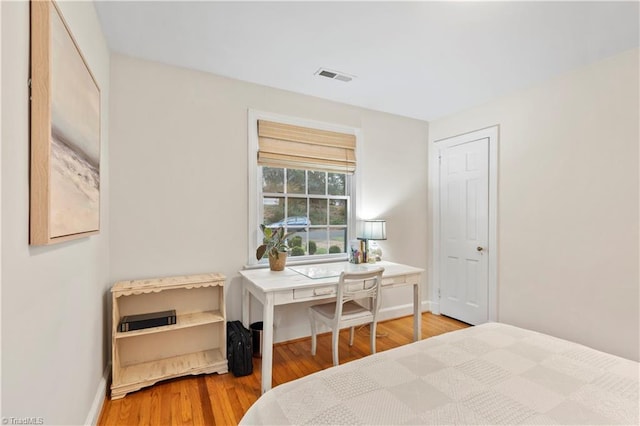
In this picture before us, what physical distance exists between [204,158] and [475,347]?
2.42 metres

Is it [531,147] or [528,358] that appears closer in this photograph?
[528,358]

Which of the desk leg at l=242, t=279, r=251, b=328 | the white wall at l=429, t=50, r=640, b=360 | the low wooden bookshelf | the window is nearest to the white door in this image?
the white wall at l=429, t=50, r=640, b=360

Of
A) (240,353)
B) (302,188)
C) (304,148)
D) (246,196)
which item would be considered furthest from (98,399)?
(304,148)

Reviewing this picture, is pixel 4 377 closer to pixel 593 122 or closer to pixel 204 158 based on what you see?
pixel 204 158

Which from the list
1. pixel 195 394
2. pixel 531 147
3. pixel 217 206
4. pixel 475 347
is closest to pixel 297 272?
pixel 217 206

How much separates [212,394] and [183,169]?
1.74 metres

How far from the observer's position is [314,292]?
242 cm

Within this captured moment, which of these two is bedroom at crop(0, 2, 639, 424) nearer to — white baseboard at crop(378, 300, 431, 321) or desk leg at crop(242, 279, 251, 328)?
desk leg at crop(242, 279, 251, 328)

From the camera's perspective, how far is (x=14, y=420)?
0.90m

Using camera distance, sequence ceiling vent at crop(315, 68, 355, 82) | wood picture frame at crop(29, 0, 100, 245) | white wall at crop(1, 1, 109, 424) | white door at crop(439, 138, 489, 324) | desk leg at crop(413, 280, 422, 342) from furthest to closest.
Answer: white door at crop(439, 138, 489, 324) < desk leg at crop(413, 280, 422, 342) < ceiling vent at crop(315, 68, 355, 82) < wood picture frame at crop(29, 0, 100, 245) < white wall at crop(1, 1, 109, 424)

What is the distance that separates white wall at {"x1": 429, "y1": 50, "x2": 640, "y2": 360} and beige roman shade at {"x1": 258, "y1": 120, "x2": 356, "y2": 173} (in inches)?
63.9

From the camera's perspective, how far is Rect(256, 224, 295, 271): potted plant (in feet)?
9.12

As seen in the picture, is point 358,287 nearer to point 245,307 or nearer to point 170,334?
point 245,307

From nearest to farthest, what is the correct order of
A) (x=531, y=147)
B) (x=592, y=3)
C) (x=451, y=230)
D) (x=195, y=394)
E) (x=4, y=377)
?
1. (x=4, y=377)
2. (x=592, y=3)
3. (x=195, y=394)
4. (x=531, y=147)
5. (x=451, y=230)
